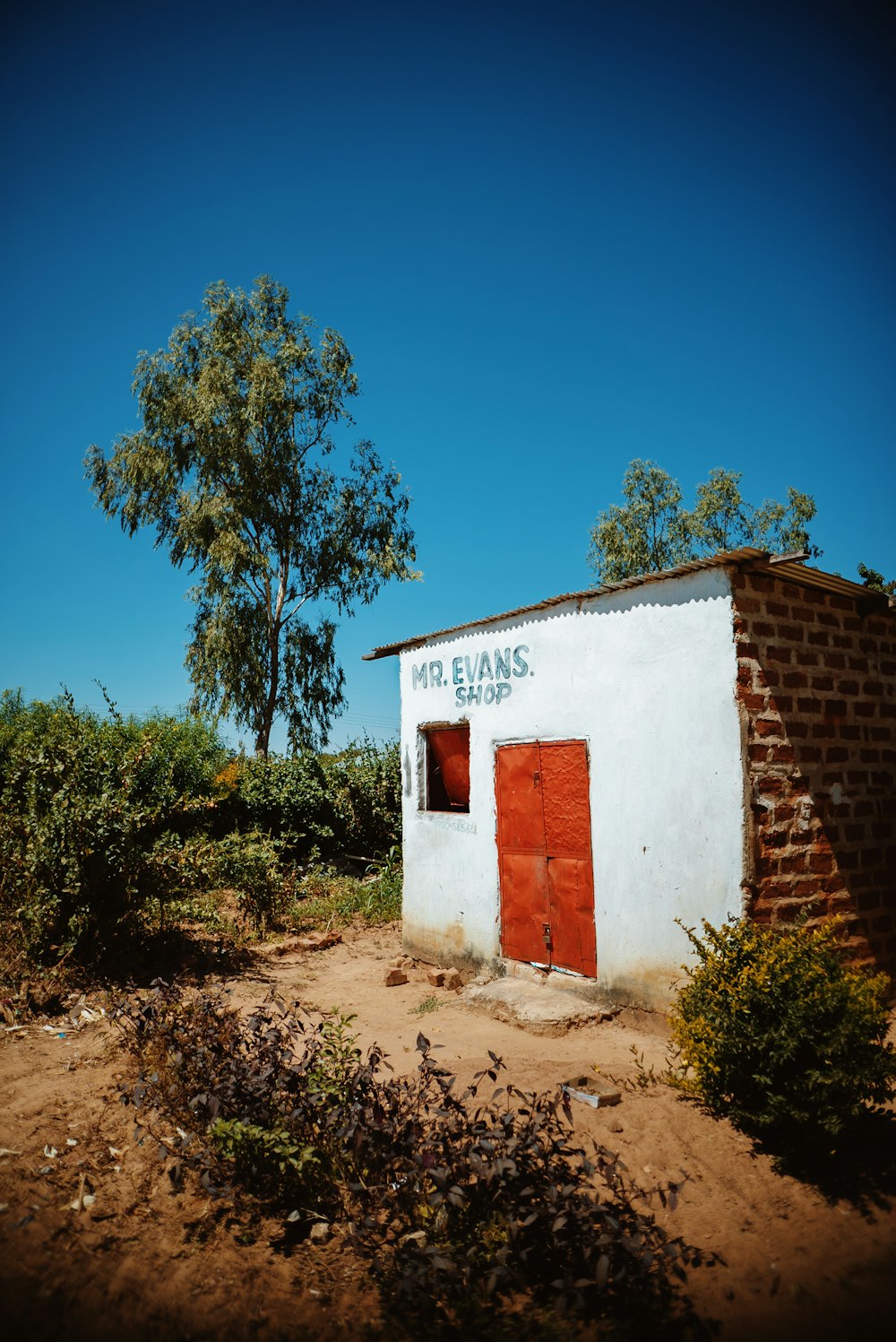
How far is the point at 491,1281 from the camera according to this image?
8.72 feet

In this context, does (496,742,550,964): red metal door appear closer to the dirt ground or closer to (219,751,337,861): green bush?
the dirt ground

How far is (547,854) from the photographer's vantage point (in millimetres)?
7016

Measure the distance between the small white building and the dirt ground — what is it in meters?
1.55

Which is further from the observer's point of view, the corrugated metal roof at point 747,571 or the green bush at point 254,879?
the green bush at point 254,879

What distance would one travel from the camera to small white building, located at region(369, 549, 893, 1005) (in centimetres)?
550

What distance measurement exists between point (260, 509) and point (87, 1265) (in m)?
18.5

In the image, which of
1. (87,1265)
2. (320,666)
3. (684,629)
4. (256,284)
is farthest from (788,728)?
(256,284)

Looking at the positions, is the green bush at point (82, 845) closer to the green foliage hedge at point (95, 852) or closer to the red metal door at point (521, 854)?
the green foliage hedge at point (95, 852)

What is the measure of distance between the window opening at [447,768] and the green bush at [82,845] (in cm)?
256

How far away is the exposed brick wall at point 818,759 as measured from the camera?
5.47 m

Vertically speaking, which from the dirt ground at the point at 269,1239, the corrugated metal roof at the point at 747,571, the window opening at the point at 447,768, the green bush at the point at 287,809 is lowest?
the dirt ground at the point at 269,1239

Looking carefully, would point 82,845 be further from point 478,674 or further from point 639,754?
point 639,754

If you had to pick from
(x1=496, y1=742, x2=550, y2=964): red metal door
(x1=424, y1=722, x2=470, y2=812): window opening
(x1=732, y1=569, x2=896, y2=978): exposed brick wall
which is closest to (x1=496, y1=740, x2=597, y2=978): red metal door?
(x1=496, y1=742, x2=550, y2=964): red metal door

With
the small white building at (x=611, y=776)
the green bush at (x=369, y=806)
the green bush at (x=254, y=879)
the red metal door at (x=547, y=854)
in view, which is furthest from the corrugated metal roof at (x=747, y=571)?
the green bush at (x=369, y=806)
